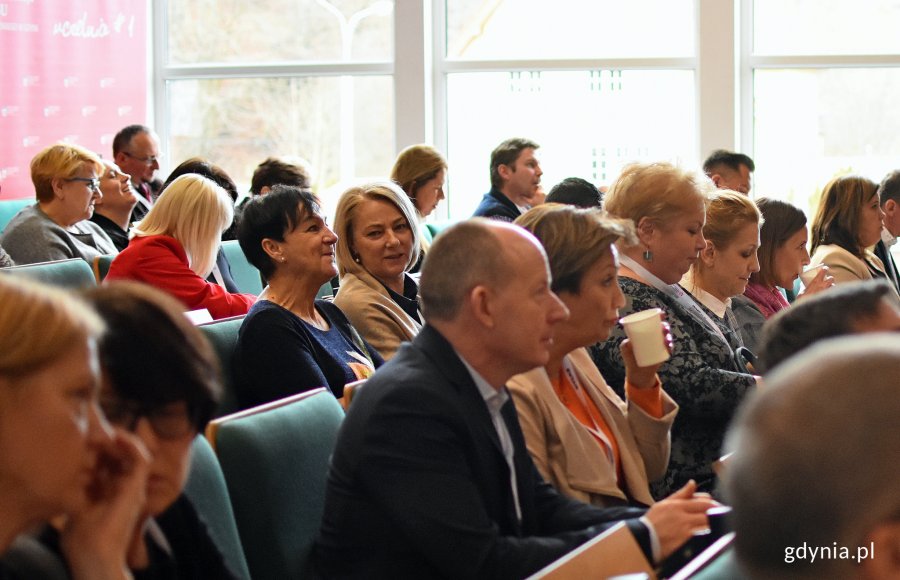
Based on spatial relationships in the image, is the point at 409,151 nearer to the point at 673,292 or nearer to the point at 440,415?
the point at 673,292

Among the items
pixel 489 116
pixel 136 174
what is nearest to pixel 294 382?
pixel 136 174

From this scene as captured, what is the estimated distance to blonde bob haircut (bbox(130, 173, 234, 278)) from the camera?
425 cm

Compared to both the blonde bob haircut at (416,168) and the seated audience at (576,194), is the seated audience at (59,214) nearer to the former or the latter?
the blonde bob haircut at (416,168)

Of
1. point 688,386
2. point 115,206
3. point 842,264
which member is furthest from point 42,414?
point 115,206

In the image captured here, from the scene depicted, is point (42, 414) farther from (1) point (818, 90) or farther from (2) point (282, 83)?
(1) point (818, 90)

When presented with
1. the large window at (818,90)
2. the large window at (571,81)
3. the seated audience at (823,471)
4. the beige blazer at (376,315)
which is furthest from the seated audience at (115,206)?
the seated audience at (823,471)

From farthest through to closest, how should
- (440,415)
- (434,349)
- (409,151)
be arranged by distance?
(409,151) → (434,349) → (440,415)

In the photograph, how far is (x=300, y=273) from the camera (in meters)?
3.28

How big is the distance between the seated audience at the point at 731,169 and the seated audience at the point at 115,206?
3.25 meters

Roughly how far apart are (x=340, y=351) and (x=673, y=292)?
0.94 m

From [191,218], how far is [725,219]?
198 cm

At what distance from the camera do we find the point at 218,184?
501 centimetres

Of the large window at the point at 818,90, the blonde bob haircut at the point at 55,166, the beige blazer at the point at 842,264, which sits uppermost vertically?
the large window at the point at 818,90

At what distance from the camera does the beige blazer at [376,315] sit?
11.3 ft
